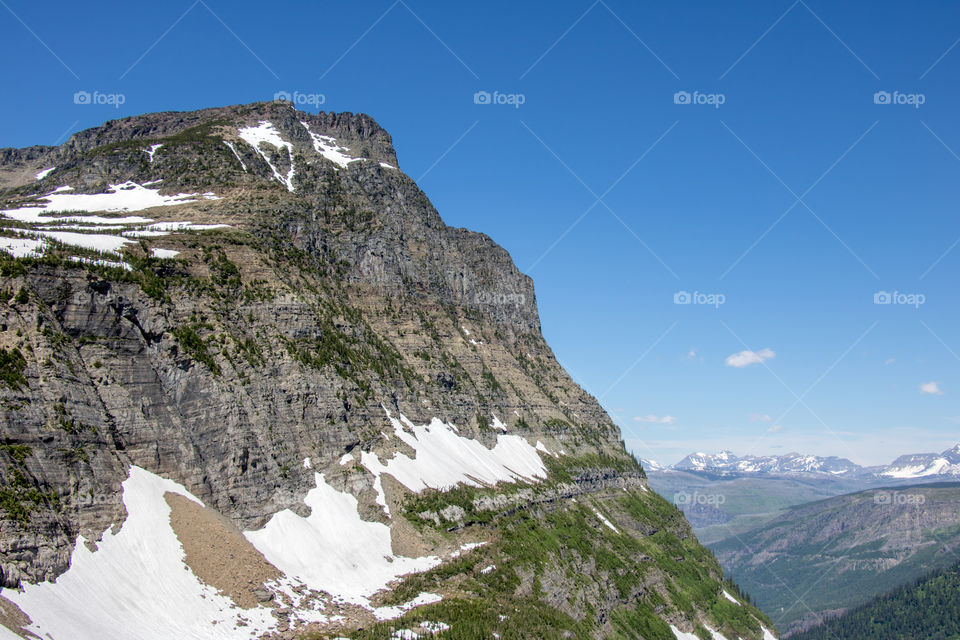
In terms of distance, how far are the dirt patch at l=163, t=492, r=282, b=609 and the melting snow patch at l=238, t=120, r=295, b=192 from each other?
3656 inches

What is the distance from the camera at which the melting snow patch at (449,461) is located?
317 feet

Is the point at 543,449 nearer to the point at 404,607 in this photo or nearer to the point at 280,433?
the point at 280,433

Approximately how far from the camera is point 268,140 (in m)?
166

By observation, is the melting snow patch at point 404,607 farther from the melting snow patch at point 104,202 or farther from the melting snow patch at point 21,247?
the melting snow patch at point 104,202

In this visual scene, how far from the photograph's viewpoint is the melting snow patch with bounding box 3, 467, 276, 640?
4659 centimetres

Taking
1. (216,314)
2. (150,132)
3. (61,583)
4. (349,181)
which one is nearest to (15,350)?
(61,583)

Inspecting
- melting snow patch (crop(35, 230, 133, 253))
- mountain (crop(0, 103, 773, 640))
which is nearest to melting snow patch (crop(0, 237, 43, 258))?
mountain (crop(0, 103, 773, 640))

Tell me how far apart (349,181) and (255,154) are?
21057 mm

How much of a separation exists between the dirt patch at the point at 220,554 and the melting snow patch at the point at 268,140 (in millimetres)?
92871

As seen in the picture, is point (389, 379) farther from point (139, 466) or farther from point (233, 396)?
point (139, 466)

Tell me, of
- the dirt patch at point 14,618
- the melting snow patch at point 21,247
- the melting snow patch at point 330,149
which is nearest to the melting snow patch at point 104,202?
the melting snow patch at point 21,247

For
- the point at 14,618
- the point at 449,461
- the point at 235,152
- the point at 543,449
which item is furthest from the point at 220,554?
the point at 235,152

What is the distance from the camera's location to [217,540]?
64.2 metres

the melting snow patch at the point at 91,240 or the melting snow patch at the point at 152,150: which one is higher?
the melting snow patch at the point at 152,150
